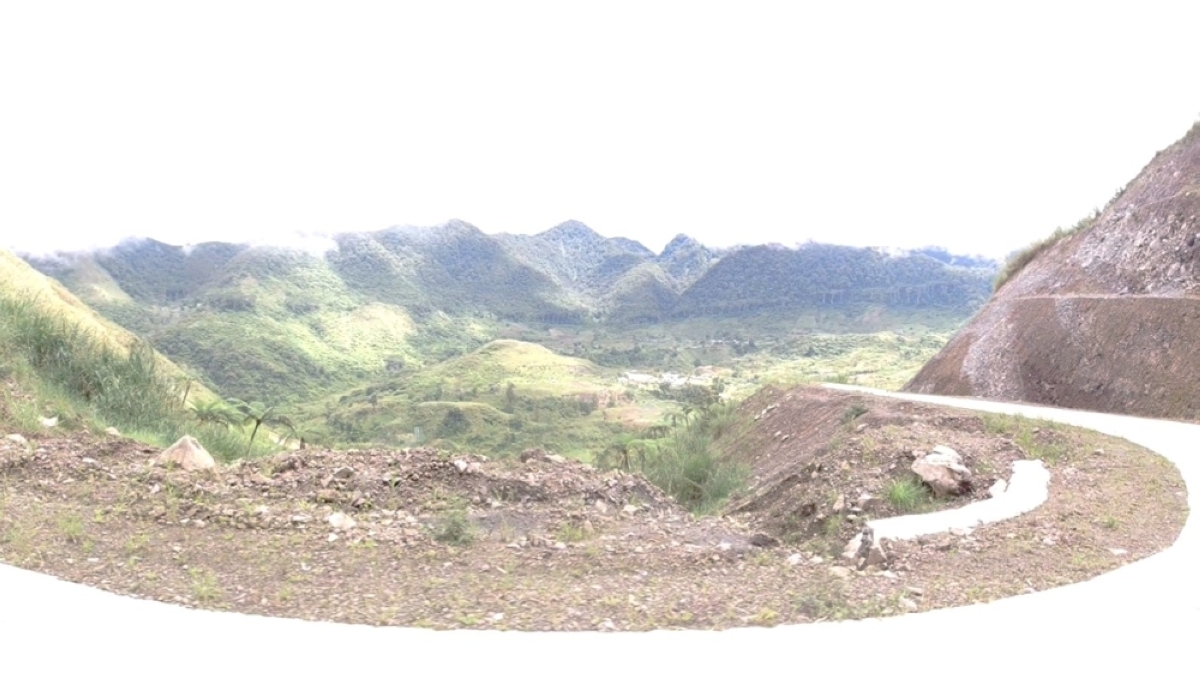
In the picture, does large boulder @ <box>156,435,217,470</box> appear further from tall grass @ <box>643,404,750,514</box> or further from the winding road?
tall grass @ <box>643,404,750,514</box>

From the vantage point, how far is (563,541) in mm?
7867

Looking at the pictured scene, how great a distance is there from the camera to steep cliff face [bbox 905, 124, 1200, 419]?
20.5 m

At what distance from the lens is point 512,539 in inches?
308

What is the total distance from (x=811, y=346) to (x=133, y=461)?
17621cm

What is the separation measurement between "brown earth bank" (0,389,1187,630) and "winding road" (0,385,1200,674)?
27 cm

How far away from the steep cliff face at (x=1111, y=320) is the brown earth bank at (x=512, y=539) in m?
10.7

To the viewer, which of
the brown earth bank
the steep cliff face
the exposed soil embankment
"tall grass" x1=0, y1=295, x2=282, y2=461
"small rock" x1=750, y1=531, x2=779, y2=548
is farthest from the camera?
the steep cliff face

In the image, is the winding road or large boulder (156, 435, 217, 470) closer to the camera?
the winding road

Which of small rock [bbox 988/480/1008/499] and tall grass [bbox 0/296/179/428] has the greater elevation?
small rock [bbox 988/480/1008/499]

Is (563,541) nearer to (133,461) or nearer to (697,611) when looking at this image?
(697,611)

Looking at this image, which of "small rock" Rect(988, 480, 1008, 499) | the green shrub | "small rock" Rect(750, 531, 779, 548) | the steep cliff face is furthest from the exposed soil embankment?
"small rock" Rect(750, 531, 779, 548)

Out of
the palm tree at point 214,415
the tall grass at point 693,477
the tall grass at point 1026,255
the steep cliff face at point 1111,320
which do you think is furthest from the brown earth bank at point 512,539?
the tall grass at point 1026,255

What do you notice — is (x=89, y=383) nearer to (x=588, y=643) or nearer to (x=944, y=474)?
(x=588, y=643)

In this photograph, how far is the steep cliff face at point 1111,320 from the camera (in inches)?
809
